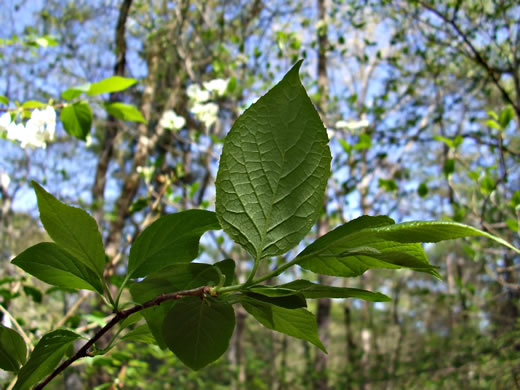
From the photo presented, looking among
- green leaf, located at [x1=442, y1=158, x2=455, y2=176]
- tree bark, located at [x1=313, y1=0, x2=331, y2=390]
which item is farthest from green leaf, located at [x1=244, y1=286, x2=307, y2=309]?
tree bark, located at [x1=313, y1=0, x2=331, y2=390]

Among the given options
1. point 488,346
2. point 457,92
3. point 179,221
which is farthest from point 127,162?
point 179,221

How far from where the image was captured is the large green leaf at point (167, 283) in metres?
0.24

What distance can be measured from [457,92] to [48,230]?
5.58m

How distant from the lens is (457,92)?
5.11 m

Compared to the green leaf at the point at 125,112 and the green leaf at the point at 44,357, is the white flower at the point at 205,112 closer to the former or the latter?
the green leaf at the point at 125,112

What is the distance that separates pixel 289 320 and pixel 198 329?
0.05 m

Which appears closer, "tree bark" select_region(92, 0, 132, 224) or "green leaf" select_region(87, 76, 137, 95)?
"green leaf" select_region(87, 76, 137, 95)

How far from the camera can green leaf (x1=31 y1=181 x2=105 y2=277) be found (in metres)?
0.22

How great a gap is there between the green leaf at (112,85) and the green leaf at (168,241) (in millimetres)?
292

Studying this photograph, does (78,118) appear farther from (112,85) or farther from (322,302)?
(322,302)

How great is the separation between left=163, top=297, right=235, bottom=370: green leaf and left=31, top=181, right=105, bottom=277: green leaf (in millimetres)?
56


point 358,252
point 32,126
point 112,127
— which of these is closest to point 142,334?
point 358,252

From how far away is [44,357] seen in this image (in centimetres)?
26

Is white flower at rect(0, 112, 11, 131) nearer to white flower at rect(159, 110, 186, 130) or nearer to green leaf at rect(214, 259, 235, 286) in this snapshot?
green leaf at rect(214, 259, 235, 286)
